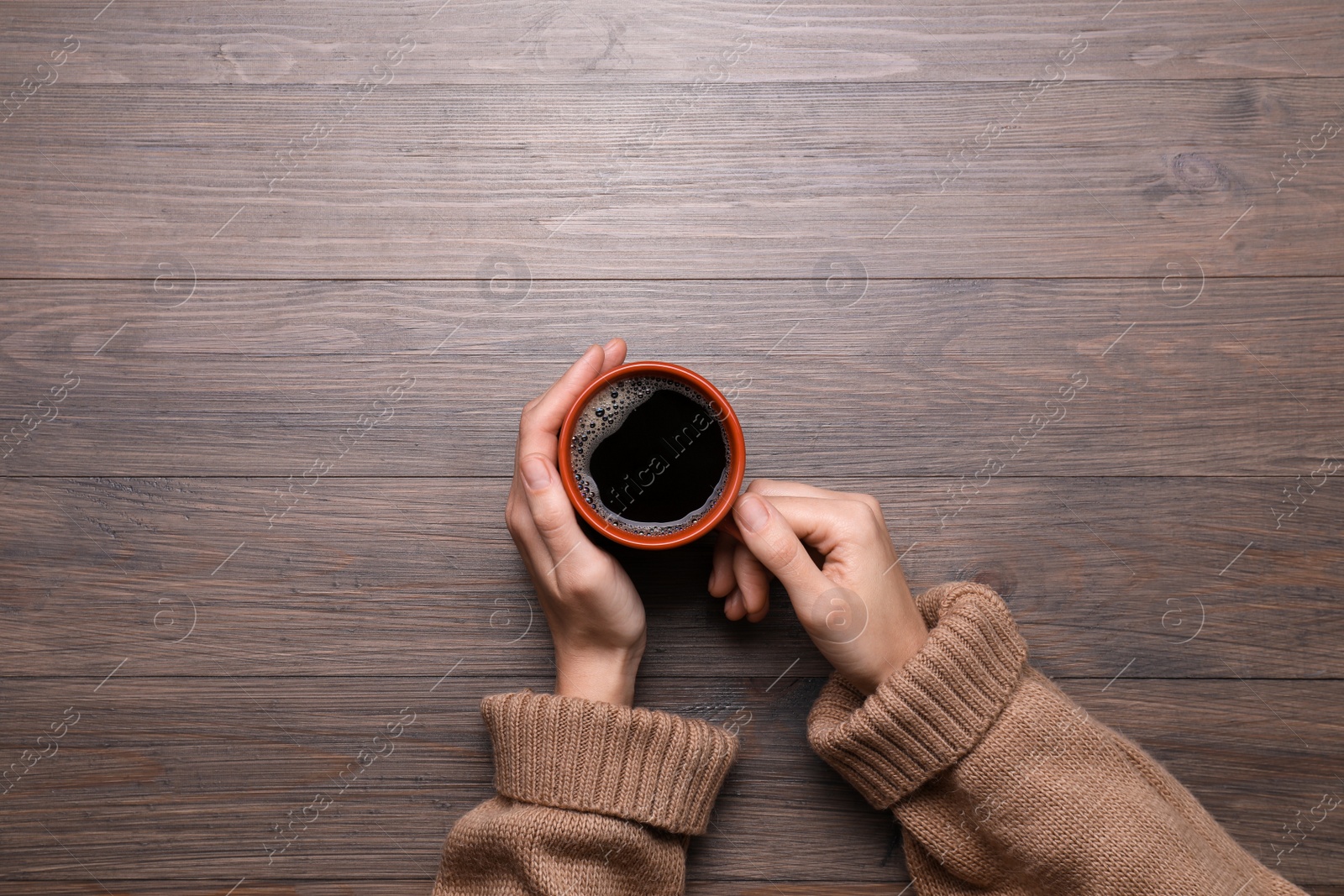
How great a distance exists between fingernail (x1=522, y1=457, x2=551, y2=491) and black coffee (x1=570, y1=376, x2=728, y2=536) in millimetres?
31

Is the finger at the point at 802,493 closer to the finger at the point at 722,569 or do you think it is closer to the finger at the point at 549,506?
the finger at the point at 722,569

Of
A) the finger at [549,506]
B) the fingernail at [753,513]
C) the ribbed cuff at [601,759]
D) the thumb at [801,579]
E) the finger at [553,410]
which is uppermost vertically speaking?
the finger at [553,410]

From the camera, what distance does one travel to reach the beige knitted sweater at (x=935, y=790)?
82 cm

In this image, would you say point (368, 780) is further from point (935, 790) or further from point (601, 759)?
point (935, 790)

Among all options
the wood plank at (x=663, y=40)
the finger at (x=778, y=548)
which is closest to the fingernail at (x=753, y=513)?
the finger at (x=778, y=548)

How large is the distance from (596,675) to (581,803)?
0.47ft

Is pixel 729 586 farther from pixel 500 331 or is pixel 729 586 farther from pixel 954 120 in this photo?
pixel 954 120

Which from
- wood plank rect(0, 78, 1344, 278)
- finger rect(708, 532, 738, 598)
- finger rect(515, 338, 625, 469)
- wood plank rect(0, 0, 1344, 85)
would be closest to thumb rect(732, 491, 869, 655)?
finger rect(708, 532, 738, 598)

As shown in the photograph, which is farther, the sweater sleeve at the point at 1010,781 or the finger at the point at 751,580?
the finger at the point at 751,580

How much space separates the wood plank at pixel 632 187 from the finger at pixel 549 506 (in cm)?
31

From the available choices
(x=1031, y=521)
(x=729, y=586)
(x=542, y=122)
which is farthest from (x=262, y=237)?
(x=1031, y=521)

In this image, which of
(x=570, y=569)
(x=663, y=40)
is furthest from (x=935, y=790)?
(x=663, y=40)

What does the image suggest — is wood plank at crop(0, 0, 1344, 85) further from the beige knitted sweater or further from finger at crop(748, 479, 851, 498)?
the beige knitted sweater

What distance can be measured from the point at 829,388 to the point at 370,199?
64cm
